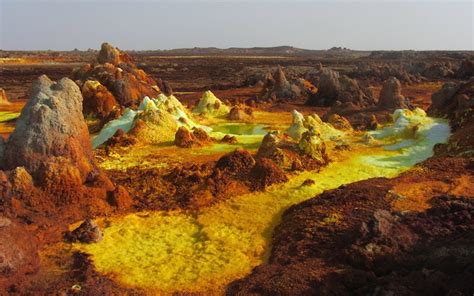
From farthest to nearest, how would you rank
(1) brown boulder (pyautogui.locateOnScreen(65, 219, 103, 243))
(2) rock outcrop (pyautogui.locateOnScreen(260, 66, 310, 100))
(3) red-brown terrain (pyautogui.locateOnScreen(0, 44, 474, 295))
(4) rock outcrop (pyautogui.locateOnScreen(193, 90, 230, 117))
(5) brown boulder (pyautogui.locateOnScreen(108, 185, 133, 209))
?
(2) rock outcrop (pyautogui.locateOnScreen(260, 66, 310, 100)), (4) rock outcrop (pyautogui.locateOnScreen(193, 90, 230, 117)), (5) brown boulder (pyautogui.locateOnScreen(108, 185, 133, 209)), (1) brown boulder (pyautogui.locateOnScreen(65, 219, 103, 243)), (3) red-brown terrain (pyautogui.locateOnScreen(0, 44, 474, 295))

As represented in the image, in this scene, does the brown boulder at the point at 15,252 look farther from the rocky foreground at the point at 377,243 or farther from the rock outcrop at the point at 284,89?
the rock outcrop at the point at 284,89

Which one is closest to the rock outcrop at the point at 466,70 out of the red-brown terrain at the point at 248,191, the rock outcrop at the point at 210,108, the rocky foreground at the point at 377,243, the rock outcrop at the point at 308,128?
the rock outcrop at the point at 210,108

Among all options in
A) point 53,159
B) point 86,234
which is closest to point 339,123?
point 53,159

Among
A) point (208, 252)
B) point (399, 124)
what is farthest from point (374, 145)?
point (208, 252)

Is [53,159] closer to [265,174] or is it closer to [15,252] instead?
[15,252]

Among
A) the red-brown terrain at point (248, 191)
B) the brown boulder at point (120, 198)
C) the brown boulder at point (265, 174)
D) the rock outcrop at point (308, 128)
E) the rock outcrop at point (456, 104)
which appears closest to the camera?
the red-brown terrain at point (248, 191)

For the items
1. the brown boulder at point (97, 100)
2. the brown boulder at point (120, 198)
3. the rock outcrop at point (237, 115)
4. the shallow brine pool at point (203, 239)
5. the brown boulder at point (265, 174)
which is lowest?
the shallow brine pool at point (203, 239)

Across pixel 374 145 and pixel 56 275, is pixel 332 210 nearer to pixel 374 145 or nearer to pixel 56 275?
pixel 56 275

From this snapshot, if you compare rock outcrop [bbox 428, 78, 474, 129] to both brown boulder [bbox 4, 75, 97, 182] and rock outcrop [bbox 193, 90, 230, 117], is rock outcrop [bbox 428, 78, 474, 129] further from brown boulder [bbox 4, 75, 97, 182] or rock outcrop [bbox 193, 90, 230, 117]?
brown boulder [bbox 4, 75, 97, 182]

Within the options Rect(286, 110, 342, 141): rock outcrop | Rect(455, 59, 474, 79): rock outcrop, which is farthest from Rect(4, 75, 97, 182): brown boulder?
Rect(455, 59, 474, 79): rock outcrop
